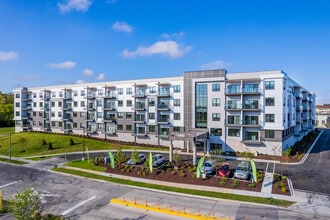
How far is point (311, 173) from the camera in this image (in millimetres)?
30422

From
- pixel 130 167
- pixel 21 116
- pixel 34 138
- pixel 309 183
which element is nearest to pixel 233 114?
pixel 309 183

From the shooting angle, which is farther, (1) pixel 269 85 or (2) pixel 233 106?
(2) pixel 233 106

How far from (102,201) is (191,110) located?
96.7 ft

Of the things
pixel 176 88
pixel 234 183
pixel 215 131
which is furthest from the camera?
pixel 176 88

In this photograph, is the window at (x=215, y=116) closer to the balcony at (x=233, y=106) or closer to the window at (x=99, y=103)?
the balcony at (x=233, y=106)

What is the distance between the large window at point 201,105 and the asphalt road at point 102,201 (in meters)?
24.7

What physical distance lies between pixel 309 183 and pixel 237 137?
56.4 feet

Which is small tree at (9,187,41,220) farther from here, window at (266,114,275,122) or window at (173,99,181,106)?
window at (266,114,275,122)

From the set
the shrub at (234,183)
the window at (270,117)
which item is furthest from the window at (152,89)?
the shrub at (234,183)

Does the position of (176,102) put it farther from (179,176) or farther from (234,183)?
(234,183)

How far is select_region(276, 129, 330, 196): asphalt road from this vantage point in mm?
25069

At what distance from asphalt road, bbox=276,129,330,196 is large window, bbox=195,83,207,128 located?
54.2ft

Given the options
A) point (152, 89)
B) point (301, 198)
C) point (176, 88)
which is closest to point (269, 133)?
point (301, 198)

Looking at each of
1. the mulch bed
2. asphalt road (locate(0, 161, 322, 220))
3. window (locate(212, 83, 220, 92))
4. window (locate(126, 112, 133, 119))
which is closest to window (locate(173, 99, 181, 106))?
window (locate(212, 83, 220, 92))
